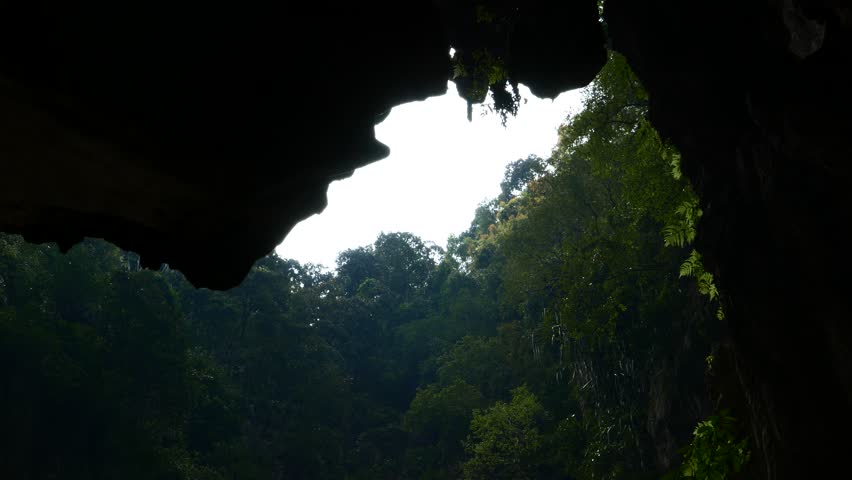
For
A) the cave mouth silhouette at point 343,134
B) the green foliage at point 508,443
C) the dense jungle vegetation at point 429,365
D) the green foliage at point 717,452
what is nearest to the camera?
the cave mouth silhouette at point 343,134

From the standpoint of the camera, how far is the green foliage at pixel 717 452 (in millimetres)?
6036

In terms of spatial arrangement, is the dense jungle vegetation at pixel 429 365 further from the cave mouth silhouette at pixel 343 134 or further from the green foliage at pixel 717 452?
the cave mouth silhouette at pixel 343 134

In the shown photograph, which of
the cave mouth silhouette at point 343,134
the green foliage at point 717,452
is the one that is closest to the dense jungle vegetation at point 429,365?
the green foliage at point 717,452

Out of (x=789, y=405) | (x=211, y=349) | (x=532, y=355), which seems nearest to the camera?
(x=789, y=405)

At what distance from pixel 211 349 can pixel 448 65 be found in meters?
33.7

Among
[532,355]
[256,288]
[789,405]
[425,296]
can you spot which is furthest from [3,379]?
[425,296]

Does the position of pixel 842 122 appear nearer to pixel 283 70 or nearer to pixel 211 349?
pixel 283 70

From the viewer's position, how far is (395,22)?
5.41 metres

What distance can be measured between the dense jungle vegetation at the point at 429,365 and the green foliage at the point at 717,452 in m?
0.02

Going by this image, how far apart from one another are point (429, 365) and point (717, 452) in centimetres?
3742

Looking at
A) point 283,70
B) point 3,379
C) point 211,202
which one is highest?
point 3,379

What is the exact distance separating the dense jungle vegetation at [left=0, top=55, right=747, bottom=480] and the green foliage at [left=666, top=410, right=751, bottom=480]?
0.08ft

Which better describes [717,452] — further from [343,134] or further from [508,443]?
[508,443]

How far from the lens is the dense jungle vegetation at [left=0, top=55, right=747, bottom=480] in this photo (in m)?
17.9
